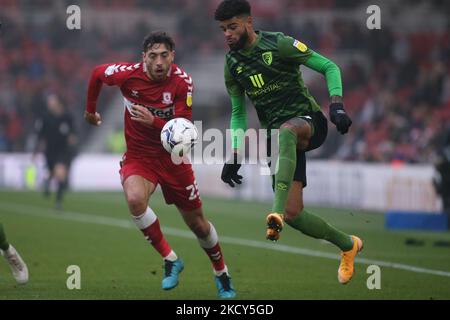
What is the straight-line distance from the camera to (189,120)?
8.95 metres

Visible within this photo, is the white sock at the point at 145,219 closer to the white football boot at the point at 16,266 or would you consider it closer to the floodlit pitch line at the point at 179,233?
the white football boot at the point at 16,266

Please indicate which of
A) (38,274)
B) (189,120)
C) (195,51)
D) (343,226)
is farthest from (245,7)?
(195,51)

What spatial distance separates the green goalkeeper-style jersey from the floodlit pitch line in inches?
108

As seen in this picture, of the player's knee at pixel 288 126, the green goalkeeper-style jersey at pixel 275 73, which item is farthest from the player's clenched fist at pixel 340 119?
the green goalkeeper-style jersey at pixel 275 73

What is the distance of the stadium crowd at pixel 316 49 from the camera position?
23.1 metres

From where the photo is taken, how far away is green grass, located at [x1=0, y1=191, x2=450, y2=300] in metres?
9.19

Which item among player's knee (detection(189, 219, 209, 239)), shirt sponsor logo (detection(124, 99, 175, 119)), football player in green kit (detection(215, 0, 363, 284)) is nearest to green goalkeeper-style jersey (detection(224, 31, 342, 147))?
football player in green kit (detection(215, 0, 363, 284))

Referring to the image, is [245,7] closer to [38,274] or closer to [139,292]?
[139,292]

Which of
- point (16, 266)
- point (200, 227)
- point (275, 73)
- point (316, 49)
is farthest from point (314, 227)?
point (316, 49)

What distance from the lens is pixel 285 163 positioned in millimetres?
8516

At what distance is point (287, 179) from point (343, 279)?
3.51 feet

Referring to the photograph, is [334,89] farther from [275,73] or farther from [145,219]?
[145,219]

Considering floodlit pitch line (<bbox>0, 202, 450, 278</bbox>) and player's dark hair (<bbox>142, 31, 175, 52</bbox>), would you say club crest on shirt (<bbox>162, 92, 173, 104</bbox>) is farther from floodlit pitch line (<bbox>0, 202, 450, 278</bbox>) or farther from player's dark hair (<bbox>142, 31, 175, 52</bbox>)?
floodlit pitch line (<bbox>0, 202, 450, 278</bbox>)

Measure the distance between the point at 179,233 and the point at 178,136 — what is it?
7.25 meters
